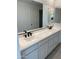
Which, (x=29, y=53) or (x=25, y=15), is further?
(x=25, y=15)

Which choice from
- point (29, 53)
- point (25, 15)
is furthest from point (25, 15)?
point (29, 53)

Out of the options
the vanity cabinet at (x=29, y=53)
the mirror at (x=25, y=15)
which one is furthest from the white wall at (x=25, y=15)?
the vanity cabinet at (x=29, y=53)

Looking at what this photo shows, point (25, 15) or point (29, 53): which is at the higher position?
point (25, 15)

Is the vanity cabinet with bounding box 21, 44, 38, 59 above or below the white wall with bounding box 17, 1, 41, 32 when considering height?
below

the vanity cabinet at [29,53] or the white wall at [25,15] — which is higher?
the white wall at [25,15]

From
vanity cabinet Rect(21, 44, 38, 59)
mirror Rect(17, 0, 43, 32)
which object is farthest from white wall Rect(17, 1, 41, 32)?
vanity cabinet Rect(21, 44, 38, 59)

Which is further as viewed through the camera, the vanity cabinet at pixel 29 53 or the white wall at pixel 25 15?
the white wall at pixel 25 15

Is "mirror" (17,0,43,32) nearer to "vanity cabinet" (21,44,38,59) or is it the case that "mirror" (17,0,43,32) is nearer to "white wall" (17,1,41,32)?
"white wall" (17,1,41,32)

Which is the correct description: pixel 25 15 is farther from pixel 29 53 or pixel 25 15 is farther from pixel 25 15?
pixel 29 53

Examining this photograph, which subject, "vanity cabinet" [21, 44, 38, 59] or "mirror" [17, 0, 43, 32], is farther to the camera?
"mirror" [17, 0, 43, 32]

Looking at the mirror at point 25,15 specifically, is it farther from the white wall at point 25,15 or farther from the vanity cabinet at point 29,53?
the vanity cabinet at point 29,53

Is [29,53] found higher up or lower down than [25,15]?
lower down
